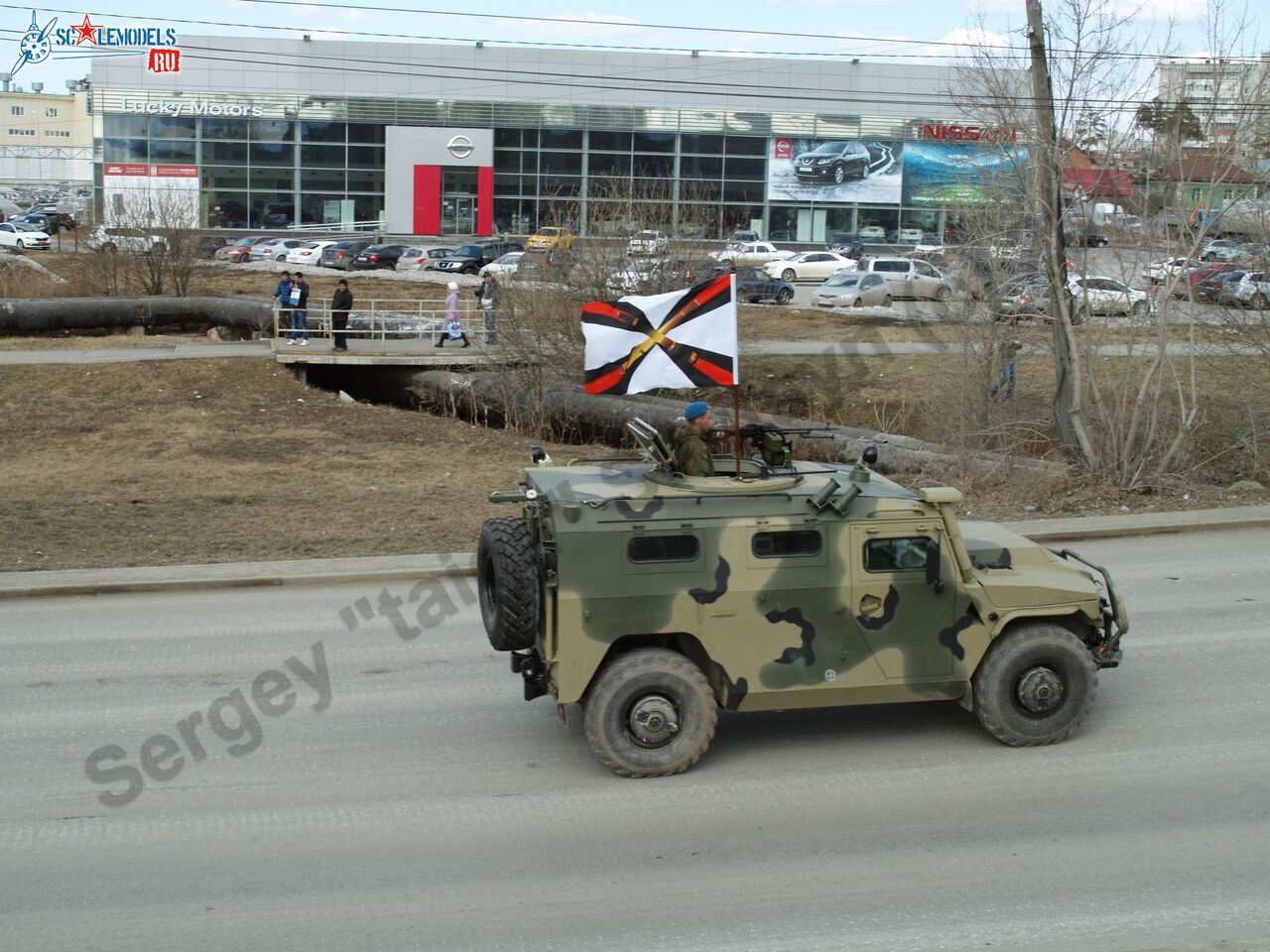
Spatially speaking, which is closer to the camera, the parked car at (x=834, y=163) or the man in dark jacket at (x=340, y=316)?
the man in dark jacket at (x=340, y=316)

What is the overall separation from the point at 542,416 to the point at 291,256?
135ft

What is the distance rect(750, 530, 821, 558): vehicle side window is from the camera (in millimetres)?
8602

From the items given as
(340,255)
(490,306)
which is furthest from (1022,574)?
(340,255)

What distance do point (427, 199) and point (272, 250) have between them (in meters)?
14.5

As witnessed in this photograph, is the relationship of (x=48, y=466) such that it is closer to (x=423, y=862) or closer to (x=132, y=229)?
(x=423, y=862)

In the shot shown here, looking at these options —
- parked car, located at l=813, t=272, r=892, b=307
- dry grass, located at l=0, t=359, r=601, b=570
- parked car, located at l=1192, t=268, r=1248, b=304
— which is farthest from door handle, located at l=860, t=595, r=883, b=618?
parked car, located at l=813, t=272, r=892, b=307

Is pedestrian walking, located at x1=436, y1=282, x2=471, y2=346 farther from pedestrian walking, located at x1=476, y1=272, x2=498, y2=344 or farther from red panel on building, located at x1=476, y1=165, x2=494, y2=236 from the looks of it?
red panel on building, located at x1=476, y1=165, x2=494, y2=236

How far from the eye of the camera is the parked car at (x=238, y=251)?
63219 millimetres

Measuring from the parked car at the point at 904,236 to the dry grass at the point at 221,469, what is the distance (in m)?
53.5

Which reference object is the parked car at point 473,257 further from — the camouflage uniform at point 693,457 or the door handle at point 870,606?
the door handle at point 870,606

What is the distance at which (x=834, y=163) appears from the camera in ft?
259

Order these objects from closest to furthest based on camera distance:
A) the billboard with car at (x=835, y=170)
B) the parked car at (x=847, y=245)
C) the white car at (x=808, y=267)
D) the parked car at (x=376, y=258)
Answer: the white car at (x=808, y=267), the parked car at (x=376, y=258), the parked car at (x=847, y=245), the billboard with car at (x=835, y=170)

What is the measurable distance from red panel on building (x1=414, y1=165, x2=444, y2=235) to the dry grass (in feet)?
163

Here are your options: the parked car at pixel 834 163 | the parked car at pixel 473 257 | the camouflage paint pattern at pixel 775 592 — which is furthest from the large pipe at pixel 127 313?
the parked car at pixel 834 163
